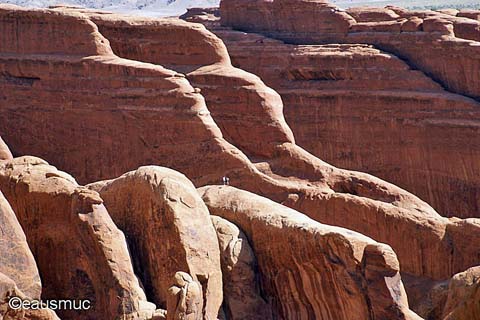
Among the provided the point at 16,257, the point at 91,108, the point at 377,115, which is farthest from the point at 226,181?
the point at 16,257

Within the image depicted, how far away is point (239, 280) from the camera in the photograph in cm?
2369

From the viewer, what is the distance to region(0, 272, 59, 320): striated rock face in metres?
19.4

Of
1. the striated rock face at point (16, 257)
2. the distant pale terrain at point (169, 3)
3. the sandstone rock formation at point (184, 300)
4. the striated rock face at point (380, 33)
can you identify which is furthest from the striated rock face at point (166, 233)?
the distant pale terrain at point (169, 3)

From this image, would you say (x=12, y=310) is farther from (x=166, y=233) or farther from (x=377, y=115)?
(x=377, y=115)

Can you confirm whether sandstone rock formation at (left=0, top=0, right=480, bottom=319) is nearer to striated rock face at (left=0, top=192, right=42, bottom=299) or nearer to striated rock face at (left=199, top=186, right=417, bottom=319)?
striated rock face at (left=199, top=186, right=417, bottom=319)

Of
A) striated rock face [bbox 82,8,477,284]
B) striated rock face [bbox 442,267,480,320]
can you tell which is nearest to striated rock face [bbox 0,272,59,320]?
striated rock face [bbox 442,267,480,320]

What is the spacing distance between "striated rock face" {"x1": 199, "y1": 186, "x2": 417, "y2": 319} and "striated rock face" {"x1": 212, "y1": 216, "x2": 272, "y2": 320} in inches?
8.4

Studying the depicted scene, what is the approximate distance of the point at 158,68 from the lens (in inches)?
1314

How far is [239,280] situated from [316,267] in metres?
1.66

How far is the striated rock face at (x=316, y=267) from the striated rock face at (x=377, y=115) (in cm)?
1754

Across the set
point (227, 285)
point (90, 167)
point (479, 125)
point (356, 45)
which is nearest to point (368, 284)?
point (227, 285)

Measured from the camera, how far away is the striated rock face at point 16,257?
67.9 feet

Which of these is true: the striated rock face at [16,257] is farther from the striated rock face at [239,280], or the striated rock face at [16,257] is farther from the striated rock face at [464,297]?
the striated rock face at [464,297]

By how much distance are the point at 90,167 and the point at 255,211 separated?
9053 millimetres
